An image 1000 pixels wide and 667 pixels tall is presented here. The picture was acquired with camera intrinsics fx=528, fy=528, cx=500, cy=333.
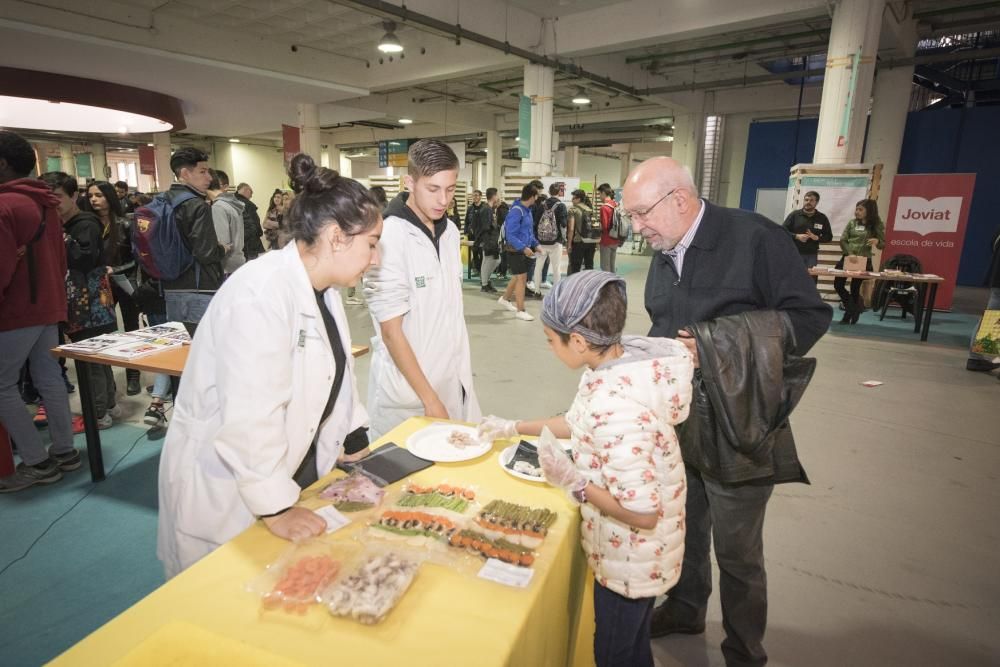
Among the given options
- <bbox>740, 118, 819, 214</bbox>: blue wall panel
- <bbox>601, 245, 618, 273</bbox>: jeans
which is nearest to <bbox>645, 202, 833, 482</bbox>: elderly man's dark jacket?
<bbox>601, 245, 618, 273</bbox>: jeans

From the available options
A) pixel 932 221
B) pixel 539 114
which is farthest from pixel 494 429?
pixel 932 221

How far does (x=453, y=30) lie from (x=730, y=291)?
7.88m

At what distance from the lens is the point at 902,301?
26.2 feet

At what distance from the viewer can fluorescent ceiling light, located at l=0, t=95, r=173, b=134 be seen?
33.9 ft

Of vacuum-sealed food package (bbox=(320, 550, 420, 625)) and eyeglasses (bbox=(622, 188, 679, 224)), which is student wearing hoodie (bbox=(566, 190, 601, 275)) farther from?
vacuum-sealed food package (bbox=(320, 550, 420, 625))

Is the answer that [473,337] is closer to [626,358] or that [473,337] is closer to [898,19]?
[626,358]

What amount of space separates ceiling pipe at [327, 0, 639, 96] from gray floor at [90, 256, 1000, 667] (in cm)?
495

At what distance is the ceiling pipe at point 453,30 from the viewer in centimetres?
711

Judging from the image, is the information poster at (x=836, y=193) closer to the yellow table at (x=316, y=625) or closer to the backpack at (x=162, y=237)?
the backpack at (x=162, y=237)

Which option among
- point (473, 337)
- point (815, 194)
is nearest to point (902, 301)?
point (815, 194)

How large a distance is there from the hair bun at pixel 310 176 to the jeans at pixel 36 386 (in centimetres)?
241

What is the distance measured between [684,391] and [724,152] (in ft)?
50.7

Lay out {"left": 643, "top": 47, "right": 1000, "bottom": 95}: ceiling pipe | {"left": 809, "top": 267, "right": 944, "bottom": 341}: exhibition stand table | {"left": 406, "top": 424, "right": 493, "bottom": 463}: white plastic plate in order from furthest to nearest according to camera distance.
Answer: {"left": 643, "top": 47, "right": 1000, "bottom": 95}: ceiling pipe
{"left": 809, "top": 267, "right": 944, "bottom": 341}: exhibition stand table
{"left": 406, "top": 424, "right": 493, "bottom": 463}: white plastic plate

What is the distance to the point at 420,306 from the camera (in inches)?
84.2
